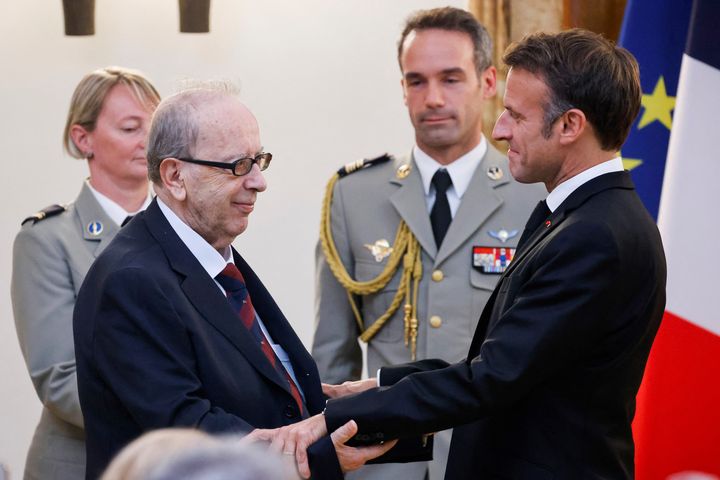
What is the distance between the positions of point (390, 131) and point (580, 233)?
1989 mm

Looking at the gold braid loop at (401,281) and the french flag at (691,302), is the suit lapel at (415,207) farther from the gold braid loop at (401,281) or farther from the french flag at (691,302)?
the french flag at (691,302)

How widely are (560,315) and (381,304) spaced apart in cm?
105

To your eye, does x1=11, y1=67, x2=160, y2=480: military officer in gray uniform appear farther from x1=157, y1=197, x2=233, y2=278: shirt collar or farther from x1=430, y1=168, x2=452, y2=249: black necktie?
x1=430, y1=168, x2=452, y2=249: black necktie

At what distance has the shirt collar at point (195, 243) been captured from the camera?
7.59 ft

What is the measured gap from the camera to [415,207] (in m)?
3.16

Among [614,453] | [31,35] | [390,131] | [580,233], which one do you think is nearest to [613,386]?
[614,453]

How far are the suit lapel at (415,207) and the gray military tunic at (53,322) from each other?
30.0 inches

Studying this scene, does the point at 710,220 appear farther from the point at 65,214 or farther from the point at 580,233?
the point at 65,214

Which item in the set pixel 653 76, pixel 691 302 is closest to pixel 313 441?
pixel 691 302

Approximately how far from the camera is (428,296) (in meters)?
3.10

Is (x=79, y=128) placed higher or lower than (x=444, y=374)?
higher

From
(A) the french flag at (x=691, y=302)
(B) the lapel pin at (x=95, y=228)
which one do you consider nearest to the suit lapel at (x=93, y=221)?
(B) the lapel pin at (x=95, y=228)

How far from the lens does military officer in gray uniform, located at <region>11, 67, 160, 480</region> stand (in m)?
2.89

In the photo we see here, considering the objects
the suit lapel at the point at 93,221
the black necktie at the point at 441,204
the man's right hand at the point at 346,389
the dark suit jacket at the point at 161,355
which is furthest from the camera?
the black necktie at the point at 441,204
